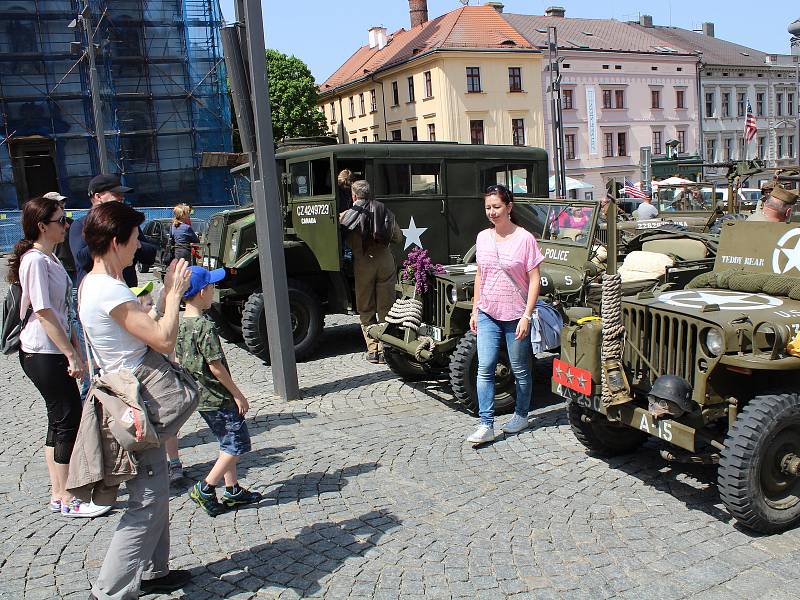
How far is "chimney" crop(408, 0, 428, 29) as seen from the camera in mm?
47594

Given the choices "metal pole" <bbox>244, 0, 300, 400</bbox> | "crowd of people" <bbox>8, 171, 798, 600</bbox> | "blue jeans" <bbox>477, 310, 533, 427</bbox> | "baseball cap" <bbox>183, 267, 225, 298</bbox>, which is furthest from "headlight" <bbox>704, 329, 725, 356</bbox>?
"metal pole" <bbox>244, 0, 300, 400</bbox>

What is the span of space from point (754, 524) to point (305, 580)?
7.69 feet

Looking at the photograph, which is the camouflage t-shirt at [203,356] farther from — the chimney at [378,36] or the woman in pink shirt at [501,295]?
the chimney at [378,36]

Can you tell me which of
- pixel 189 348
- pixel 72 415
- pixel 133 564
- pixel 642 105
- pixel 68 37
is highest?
pixel 68 37

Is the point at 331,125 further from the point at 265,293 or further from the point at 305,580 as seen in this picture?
the point at 305,580

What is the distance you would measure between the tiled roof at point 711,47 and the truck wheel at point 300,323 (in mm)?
46856

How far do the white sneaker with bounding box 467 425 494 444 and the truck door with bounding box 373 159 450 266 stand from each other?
373 cm

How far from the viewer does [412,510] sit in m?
4.50

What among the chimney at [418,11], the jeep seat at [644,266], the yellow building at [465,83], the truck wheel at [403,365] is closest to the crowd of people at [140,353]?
the jeep seat at [644,266]

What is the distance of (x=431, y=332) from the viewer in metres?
6.65

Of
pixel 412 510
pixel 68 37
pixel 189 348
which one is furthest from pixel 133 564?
pixel 68 37

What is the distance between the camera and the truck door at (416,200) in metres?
8.86

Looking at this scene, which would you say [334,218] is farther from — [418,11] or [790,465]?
[418,11]

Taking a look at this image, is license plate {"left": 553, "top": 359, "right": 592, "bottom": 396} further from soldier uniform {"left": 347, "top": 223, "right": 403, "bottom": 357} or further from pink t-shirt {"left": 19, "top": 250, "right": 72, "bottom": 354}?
soldier uniform {"left": 347, "top": 223, "right": 403, "bottom": 357}
